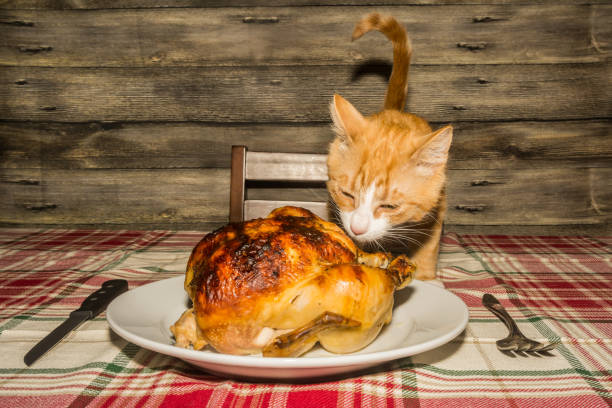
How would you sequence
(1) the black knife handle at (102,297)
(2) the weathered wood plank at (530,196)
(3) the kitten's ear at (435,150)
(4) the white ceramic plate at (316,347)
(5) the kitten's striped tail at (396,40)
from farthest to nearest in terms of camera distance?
(2) the weathered wood plank at (530,196) → (5) the kitten's striped tail at (396,40) → (3) the kitten's ear at (435,150) → (1) the black knife handle at (102,297) → (4) the white ceramic plate at (316,347)

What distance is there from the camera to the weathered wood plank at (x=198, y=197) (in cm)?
176

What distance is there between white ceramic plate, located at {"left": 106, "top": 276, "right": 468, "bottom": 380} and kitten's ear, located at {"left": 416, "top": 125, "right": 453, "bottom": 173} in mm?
375

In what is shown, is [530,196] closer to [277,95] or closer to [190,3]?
[277,95]

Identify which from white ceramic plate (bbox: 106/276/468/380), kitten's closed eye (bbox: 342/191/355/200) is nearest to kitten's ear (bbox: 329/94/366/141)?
kitten's closed eye (bbox: 342/191/355/200)

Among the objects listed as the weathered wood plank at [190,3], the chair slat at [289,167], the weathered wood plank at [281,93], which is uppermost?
the weathered wood plank at [190,3]

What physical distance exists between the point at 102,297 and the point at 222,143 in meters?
1.06

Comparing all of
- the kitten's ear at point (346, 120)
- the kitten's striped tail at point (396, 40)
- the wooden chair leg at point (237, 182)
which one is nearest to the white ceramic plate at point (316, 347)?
the kitten's ear at point (346, 120)

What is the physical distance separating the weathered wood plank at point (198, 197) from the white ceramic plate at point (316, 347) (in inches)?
41.9

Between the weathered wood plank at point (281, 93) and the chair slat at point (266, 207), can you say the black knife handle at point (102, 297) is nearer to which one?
the chair slat at point (266, 207)

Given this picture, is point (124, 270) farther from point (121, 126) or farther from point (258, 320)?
point (121, 126)

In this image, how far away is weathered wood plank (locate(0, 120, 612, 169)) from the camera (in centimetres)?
172

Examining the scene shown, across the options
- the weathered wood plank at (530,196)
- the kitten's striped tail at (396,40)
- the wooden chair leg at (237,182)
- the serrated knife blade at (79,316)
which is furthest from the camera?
the weathered wood plank at (530,196)

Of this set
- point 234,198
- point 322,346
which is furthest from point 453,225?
point 322,346

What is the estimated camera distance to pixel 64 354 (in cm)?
66
